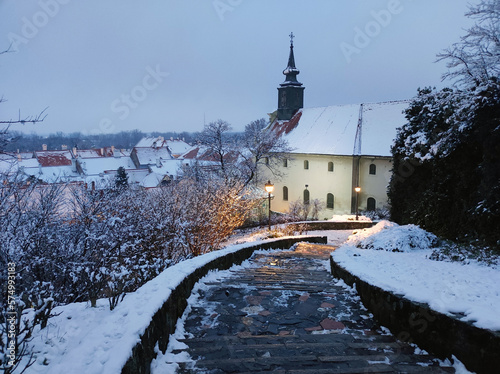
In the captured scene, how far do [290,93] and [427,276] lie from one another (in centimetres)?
3510

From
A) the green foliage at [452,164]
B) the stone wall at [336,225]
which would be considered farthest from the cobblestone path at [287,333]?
the stone wall at [336,225]

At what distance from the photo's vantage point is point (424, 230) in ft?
33.9

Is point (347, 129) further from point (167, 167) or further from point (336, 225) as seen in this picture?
point (167, 167)

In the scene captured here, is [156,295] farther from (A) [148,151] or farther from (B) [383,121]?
(A) [148,151]

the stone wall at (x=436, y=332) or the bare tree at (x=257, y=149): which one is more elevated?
the bare tree at (x=257, y=149)

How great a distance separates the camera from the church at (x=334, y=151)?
98.6ft

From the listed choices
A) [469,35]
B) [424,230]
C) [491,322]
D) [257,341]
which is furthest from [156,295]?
[469,35]

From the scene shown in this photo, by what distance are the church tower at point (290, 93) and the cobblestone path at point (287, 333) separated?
33982 millimetres

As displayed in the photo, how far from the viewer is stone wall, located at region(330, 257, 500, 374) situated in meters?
3.68

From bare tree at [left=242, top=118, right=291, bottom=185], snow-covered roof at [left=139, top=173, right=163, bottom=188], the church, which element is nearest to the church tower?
the church

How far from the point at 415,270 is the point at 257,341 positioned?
12.6 feet

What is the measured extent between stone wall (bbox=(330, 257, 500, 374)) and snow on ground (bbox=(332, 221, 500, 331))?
0.10 m

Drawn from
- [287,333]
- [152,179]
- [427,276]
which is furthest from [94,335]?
[152,179]

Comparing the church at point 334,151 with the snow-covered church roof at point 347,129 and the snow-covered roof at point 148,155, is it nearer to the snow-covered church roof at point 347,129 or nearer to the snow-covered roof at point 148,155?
the snow-covered church roof at point 347,129
